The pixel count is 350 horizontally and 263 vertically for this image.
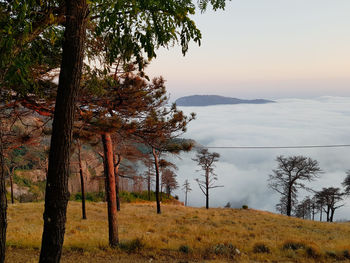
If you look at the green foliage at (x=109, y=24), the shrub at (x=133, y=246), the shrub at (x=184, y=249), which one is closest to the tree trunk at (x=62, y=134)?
the green foliage at (x=109, y=24)

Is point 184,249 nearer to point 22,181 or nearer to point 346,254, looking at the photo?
point 346,254

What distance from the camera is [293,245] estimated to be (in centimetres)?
874

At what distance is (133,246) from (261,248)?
15.1ft

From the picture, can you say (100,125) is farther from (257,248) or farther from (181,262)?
(257,248)

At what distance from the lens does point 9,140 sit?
7.42m

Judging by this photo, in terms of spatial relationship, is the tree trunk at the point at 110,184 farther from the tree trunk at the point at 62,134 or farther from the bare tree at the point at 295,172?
the bare tree at the point at 295,172

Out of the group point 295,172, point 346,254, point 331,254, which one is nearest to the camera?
point 331,254

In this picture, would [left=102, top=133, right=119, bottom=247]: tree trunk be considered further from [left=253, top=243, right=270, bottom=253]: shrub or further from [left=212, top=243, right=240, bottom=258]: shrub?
[left=253, top=243, right=270, bottom=253]: shrub

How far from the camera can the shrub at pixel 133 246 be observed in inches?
304

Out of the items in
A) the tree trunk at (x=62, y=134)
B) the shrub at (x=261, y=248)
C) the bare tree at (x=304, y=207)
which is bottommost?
the bare tree at (x=304, y=207)

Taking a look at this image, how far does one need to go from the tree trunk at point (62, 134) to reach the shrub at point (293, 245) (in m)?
8.21

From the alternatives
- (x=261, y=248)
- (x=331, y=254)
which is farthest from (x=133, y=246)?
(x=331, y=254)

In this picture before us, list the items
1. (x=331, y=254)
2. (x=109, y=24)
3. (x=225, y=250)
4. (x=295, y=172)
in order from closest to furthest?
(x=109, y=24), (x=225, y=250), (x=331, y=254), (x=295, y=172)

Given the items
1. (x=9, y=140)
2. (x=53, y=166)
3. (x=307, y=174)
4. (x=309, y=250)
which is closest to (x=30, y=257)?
(x=9, y=140)
